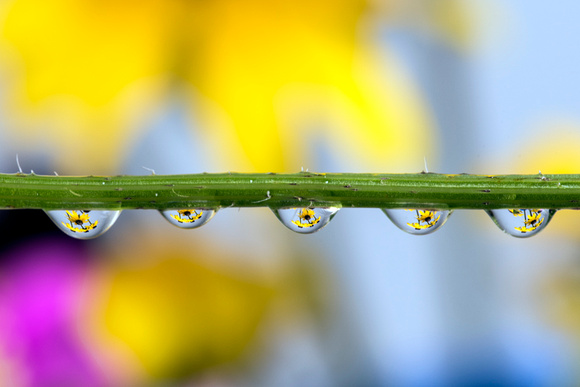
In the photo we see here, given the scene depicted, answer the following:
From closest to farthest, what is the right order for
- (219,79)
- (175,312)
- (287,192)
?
1. (287,192)
2. (175,312)
3. (219,79)

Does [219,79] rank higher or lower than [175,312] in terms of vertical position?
higher

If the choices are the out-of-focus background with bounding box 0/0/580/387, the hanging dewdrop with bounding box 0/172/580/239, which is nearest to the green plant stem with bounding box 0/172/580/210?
the hanging dewdrop with bounding box 0/172/580/239

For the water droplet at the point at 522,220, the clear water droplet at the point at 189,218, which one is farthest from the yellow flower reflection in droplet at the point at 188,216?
the water droplet at the point at 522,220

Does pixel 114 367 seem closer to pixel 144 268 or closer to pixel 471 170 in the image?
pixel 144 268

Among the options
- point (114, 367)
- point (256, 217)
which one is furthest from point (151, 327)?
point (256, 217)

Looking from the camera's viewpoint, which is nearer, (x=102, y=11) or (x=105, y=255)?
(x=105, y=255)

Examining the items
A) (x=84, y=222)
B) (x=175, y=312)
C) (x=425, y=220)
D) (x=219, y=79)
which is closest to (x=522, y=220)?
(x=425, y=220)

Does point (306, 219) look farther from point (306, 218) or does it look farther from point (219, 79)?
point (219, 79)
